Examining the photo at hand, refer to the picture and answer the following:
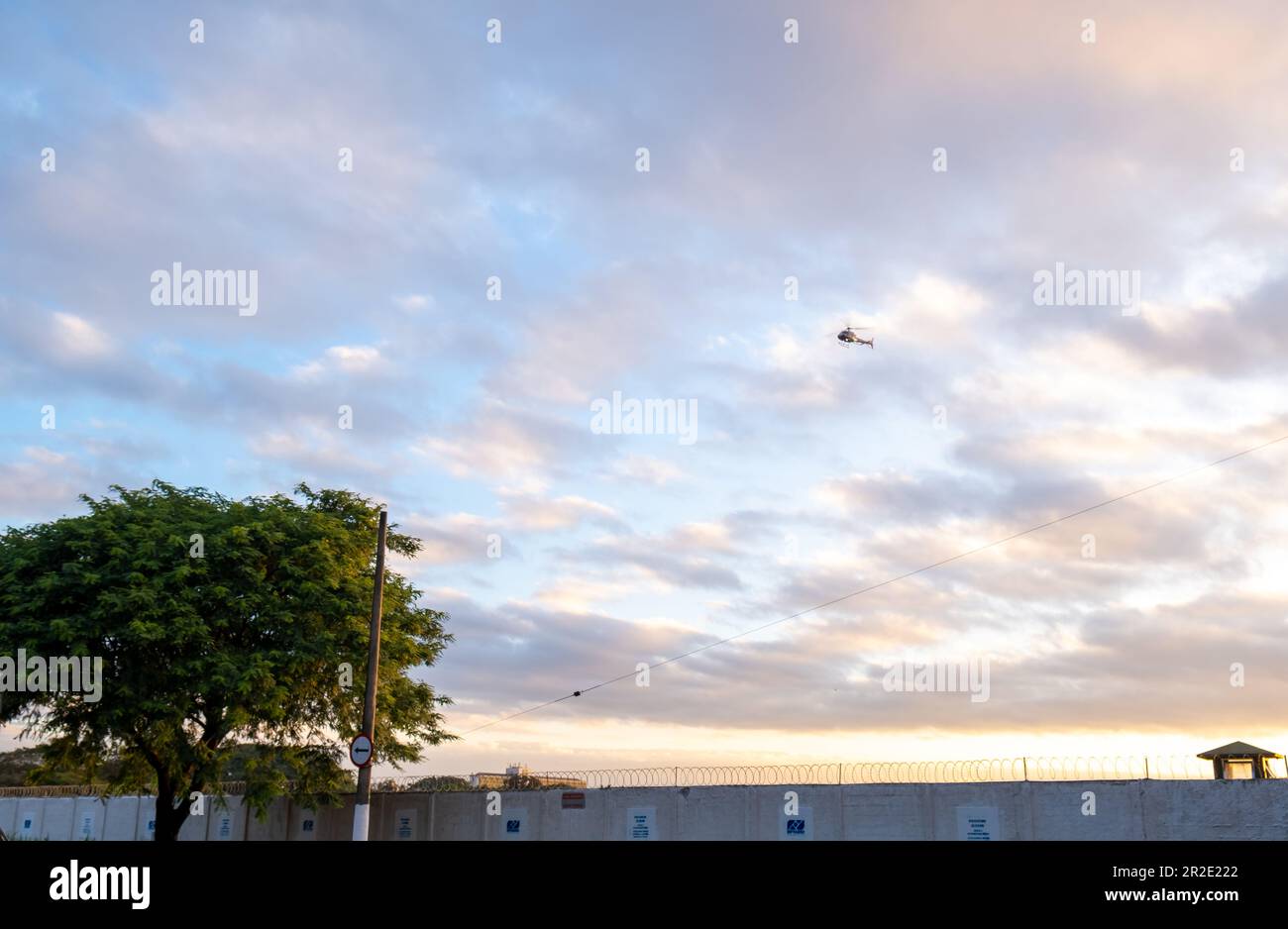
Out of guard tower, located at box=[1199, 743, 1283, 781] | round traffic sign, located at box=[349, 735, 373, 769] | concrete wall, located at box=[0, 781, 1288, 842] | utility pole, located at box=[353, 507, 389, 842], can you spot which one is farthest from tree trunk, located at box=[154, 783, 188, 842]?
guard tower, located at box=[1199, 743, 1283, 781]

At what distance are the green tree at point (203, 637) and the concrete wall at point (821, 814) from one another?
2.91 meters

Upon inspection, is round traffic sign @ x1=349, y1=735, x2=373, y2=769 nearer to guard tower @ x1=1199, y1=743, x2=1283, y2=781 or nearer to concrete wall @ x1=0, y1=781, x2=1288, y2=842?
concrete wall @ x1=0, y1=781, x2=1288, y2=842

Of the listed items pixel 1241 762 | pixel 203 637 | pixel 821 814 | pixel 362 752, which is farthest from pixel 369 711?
pixel 1241 762

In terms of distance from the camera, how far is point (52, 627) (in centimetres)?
3091

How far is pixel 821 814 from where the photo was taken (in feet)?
96.7

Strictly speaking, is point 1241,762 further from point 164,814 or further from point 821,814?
point 164,814

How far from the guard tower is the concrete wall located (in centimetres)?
64

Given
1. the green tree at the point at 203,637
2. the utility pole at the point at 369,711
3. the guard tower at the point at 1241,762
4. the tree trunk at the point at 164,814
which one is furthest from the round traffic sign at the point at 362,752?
the guard tower at the point at 1241,762

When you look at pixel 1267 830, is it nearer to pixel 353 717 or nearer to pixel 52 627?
pixel 353 717

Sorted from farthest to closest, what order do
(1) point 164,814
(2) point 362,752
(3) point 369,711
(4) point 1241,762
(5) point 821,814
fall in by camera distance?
(1) point 164,814 → (5) point 821,814 → (3) point 369,711 → (2) point 362,752 → (4) point 1241,762

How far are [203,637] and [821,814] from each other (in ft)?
61.3
